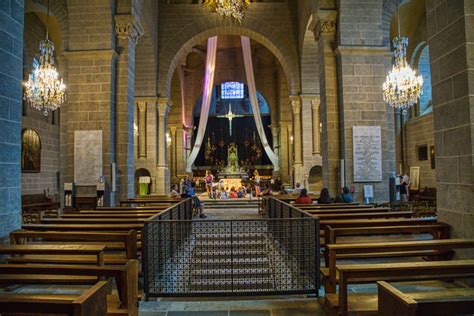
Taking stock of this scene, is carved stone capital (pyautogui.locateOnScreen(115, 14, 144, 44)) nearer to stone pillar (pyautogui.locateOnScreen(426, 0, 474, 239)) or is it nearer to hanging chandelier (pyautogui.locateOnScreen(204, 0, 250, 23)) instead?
hanging chandelier (pyautogui.locateOnScreen(204, 0, 250, 23))

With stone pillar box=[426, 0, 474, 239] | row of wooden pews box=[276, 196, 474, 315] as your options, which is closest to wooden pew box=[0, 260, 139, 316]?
row of wooden pews box=[276, 196, 474, 315]

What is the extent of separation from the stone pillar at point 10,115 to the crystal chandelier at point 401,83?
7218 millimetres

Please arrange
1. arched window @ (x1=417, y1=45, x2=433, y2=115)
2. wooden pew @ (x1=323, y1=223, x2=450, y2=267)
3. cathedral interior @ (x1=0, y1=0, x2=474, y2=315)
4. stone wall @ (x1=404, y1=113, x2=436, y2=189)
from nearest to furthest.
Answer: cathedral interior @ (x1=0, y1=0, x2=474, y2=315)
wooden pew @ (x1=323, y1=223, x2=450, y2=267)
stone wall @ (x1=404, y1=113, x2=436, y2=189)
arched window @ (x1=417, y1=45, x2=433, y2=115)

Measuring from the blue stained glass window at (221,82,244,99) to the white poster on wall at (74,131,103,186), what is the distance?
63.3ft

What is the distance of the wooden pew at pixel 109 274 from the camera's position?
245 centimetres

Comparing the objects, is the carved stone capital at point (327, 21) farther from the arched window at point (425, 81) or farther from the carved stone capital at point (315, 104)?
the arched window at point (425, 81)

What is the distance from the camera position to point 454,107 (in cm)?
350

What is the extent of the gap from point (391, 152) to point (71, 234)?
7.35 metres

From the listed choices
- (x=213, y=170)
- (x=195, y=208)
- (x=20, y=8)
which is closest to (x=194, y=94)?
(x=213, y=170)

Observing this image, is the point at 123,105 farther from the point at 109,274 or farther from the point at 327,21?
the point at 109,274

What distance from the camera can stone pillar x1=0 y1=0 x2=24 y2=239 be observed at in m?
3.41

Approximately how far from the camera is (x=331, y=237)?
11.8ft

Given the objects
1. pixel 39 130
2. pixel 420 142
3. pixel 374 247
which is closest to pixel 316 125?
pixel 420 142

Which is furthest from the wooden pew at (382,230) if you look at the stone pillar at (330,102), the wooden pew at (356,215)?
the stone pillar at (330,102)
